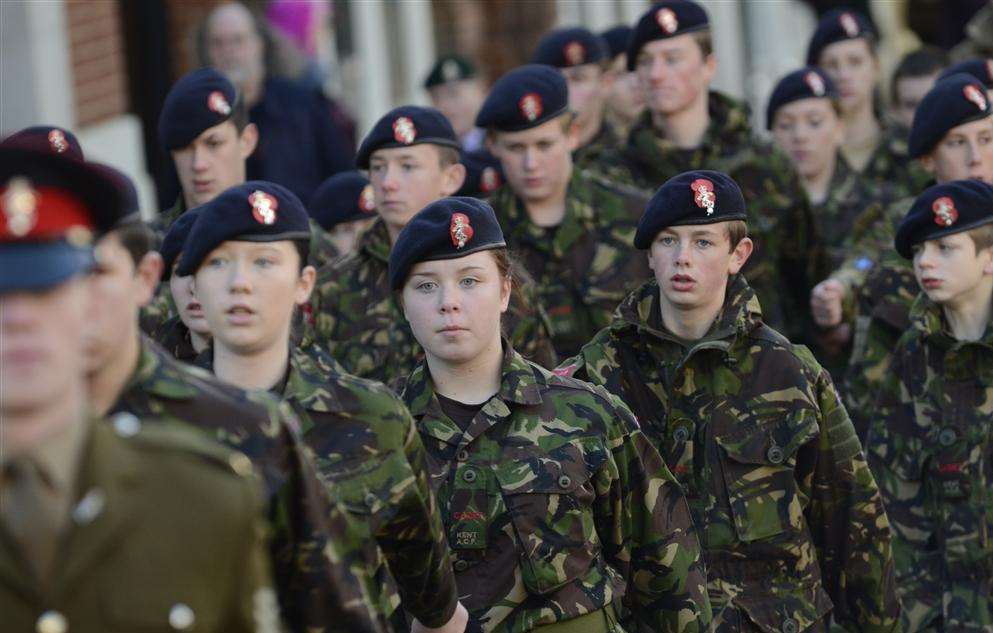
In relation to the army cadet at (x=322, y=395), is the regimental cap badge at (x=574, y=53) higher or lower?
higher

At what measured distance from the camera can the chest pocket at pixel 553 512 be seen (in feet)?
21.6

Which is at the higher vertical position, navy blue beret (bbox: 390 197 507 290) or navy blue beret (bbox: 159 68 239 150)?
navy blue beret (bbox: 159 68 239 150)

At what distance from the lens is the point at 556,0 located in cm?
2077

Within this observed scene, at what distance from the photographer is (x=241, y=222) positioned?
20.6 ft

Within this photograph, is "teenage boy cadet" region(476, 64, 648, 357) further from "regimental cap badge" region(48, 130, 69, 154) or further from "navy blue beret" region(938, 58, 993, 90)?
"navy blue beret" region(938, 58, 993, 90)

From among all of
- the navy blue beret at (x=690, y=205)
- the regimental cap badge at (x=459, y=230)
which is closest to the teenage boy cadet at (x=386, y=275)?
the navy blue beret at (x=690, y=205)

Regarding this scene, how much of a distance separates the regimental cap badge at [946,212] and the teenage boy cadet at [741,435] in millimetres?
1121

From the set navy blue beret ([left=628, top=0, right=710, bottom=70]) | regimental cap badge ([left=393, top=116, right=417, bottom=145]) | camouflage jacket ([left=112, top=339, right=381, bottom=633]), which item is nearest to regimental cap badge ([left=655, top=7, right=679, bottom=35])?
navy blue beret ([left=628, top=0, right=710, bottom=70])

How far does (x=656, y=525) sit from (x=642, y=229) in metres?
1.37

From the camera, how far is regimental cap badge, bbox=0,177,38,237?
409 cm

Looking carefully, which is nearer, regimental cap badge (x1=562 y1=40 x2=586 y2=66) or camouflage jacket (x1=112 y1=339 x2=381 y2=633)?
camouflage jacket (x1=112 y1=339 x2=381 y2=633)

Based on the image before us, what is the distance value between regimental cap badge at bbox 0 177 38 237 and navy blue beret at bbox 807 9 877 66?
9.08 meters

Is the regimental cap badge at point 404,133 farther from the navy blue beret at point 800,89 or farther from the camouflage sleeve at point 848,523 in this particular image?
the navy blue beret at point 800,89

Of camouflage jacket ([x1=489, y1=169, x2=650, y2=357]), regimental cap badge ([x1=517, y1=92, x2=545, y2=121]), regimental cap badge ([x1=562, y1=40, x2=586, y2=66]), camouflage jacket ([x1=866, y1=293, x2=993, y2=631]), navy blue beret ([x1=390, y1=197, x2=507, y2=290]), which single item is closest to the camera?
navy blue beret ([x1=390, y1=197, x2=507, y2=290])
